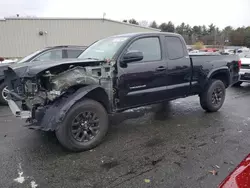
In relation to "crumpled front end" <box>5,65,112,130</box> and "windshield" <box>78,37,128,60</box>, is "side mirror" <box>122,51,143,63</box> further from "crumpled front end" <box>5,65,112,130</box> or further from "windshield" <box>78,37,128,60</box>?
"crumpled front end" <box>5,65,112,130</box>

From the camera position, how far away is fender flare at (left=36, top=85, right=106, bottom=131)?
3.24m

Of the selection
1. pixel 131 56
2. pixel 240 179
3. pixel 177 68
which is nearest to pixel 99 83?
pixel 131 56

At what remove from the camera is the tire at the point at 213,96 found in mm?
5574

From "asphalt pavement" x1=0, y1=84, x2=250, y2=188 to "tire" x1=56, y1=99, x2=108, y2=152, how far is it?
14 centimetres

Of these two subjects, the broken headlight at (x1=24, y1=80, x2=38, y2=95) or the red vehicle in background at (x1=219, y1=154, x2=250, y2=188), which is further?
the broken headlight at (x1=24, y1=80, x2=38, y2=95)

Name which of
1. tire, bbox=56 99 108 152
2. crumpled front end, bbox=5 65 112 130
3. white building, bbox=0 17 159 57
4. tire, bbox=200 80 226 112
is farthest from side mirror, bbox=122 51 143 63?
white building, bbox=0 17 159 57

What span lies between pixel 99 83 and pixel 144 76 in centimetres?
96

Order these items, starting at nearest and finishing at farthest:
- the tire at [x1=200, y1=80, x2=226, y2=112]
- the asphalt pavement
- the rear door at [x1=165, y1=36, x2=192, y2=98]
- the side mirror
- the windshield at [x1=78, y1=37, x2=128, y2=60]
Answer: the asphalt pavement
the side mirror
the windshield at [x1=78, y1=37, x2=128, y2=60]
the rear door at [x1=165, y1=36, x2=192, y2=98]
the tire at [x1=200, y1=80, x2=226, y2=112]

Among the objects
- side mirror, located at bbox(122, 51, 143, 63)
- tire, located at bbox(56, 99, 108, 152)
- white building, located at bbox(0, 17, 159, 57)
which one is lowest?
tire, located at bbox(56, 99, 108, 152)

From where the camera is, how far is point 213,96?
573 centimetres

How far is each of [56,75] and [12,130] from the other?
6.92 feet

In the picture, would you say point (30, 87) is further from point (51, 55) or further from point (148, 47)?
point (51, 55)

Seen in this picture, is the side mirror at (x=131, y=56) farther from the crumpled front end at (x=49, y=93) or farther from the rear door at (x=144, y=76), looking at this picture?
the crumpled front end at (x=49, y=93)

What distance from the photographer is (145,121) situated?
518 centimetres
